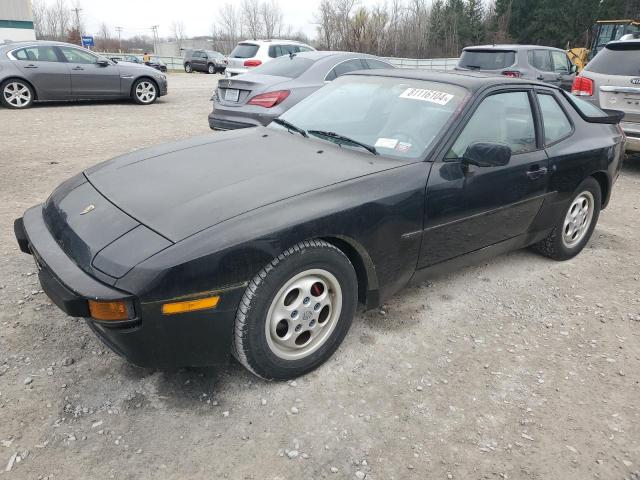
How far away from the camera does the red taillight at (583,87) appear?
6828 mm

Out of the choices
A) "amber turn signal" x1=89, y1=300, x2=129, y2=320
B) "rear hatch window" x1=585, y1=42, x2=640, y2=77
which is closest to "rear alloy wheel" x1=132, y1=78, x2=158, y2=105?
"rear hatch window" x1=585, y1=42, x2=640, y2=77

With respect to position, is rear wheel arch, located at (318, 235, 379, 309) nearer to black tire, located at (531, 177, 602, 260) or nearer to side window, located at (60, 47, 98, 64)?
black tire, located at (531, 177, 602, 260)

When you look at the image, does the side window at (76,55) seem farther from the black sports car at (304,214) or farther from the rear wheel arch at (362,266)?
the rear wheel arch at (362,266)

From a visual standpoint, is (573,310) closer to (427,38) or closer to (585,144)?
(585,144)

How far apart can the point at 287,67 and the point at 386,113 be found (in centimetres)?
477

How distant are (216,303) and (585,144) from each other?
3.22 metres

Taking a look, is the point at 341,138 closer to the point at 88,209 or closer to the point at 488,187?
the point at 488,187

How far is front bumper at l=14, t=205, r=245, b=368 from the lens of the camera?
2.07 metres

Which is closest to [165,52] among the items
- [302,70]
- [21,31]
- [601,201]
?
[21,31]

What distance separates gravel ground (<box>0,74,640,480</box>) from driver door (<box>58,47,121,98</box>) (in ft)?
29.0

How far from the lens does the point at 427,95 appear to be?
3.26 m

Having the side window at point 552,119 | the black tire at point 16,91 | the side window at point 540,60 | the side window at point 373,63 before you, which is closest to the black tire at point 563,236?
the side window at point 552,119

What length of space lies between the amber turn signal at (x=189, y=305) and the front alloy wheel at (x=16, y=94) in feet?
35.5

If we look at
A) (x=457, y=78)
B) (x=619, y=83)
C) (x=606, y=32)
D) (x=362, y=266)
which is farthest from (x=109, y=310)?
(x=606, y=32)
